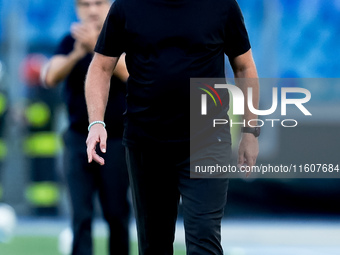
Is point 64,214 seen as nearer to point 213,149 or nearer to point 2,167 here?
point 2,167

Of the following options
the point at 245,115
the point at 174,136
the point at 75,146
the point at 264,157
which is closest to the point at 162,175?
the point at 174,136

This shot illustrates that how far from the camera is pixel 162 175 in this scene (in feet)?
13.4

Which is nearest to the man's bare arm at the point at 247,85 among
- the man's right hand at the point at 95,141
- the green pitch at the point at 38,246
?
the man's right hand at the point at 95,141

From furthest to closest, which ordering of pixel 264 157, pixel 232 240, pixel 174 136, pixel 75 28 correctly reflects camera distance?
1. pixel 264 157
2. pixel 232 240
3. pixel 75 28
4. pixel 174 136

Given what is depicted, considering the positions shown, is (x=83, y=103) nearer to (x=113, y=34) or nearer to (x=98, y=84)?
(x=98, y=84)

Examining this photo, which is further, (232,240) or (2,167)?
(2,167)

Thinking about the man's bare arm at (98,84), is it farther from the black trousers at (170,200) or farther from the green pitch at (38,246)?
the green pitch at (38,246)

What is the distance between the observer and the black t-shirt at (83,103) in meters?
5.27

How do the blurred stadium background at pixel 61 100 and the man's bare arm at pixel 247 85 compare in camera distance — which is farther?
the blurred stadium background at pixel 61 100

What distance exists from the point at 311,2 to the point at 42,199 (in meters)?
4.10

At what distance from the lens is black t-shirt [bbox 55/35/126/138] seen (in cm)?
527

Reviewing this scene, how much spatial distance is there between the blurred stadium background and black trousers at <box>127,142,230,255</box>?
597cm

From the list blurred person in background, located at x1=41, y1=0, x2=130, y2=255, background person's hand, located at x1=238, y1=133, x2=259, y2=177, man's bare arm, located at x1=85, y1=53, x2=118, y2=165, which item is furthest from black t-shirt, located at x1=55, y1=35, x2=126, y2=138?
background person's hand, located at x1=238, y1=133, x2=259, y2=177

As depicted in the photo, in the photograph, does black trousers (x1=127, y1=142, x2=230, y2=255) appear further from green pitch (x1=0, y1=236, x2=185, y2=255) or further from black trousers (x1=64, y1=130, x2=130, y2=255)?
green pitch (x1=0, y1=236, x2=185, y2=255)
